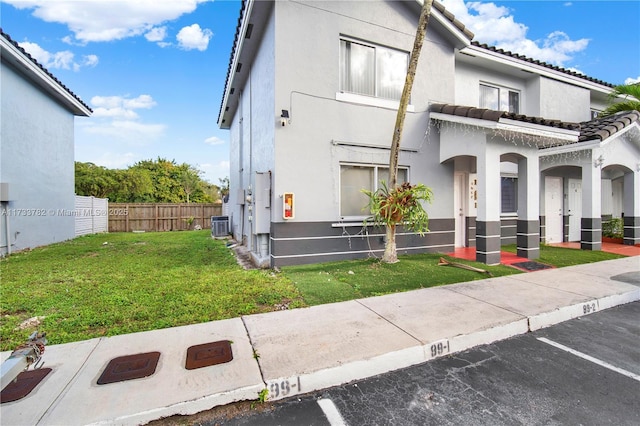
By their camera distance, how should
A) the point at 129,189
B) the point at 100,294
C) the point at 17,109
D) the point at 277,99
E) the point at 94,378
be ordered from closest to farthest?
1. the point at 94,378
2. the point at 100,294
3. the point at 277,99
4. the point at 17,109
5. the point at 129,189

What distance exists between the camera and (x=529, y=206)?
7.65 meters

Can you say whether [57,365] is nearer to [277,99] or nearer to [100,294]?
[100,294]

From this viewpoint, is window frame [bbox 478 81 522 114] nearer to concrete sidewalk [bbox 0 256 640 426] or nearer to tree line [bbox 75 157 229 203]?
concrete sidewalk [bbox 0 256 640 426]

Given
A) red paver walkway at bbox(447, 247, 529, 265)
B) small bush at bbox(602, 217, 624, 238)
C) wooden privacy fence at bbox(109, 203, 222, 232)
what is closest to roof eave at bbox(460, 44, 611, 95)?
small bush at bbox(602, 217, 624, 238)

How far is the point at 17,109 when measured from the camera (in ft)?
30.6

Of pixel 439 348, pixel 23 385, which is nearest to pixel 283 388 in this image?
pixel 439 348

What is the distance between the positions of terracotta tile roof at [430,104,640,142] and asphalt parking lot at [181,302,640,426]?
16.0 ft

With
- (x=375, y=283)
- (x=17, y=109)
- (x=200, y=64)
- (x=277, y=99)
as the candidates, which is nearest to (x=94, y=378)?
(x=375, y=283)

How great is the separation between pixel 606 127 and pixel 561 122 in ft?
9.80

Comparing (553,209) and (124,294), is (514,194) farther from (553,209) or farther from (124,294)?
(124,294)

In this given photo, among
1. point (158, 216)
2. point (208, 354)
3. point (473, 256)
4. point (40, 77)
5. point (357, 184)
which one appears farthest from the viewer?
point (158, 216)

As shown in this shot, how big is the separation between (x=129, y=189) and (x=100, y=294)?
757 inches

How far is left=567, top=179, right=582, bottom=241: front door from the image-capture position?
11.2 metres

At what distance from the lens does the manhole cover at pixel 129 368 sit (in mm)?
2600
